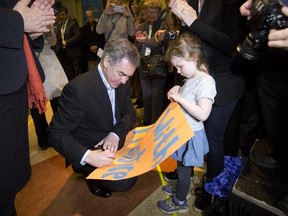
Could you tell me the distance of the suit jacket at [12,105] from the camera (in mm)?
776

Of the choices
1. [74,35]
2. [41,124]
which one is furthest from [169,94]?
[74,35]

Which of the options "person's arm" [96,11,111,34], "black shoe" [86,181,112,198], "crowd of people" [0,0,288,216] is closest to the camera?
"crowd of people" [0,0,288,216]

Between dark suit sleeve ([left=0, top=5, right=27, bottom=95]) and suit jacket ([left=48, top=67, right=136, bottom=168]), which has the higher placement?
dark suit sleeve ([left=0, top=5, right=27, bottom=95])

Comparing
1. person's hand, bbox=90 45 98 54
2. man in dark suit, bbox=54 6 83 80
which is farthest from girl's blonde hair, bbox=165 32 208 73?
man in dark suit, bbox=54 6 83 80

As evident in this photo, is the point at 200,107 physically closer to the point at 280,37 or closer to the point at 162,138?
the point at 162,138

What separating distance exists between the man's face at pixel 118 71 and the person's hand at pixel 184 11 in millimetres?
396

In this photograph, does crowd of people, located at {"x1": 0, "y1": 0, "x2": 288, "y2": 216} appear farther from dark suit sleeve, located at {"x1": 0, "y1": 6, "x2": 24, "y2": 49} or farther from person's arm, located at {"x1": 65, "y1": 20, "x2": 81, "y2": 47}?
person's arm, located at {"x1": 65, "y1": 20, "x2": 81, "y2": 47}

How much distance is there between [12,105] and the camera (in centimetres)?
88

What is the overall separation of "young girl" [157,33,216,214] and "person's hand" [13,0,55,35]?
0.73 meters

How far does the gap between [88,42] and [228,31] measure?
3.13 metres

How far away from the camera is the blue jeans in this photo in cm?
150

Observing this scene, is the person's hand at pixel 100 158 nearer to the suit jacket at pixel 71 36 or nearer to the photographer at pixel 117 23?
the photographer at pixel 117 23

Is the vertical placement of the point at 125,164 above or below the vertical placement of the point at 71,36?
above

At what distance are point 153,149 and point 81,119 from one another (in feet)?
1.71
